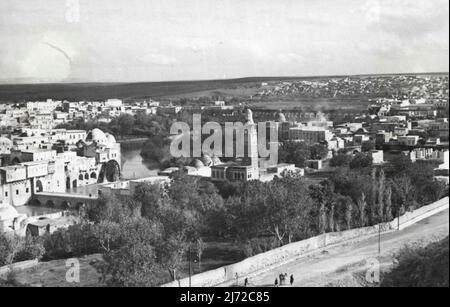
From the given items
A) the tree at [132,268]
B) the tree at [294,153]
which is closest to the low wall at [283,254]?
→ the tree at [132,268]

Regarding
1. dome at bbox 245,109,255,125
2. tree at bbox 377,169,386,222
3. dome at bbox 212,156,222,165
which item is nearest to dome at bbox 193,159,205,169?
dome at bbox 212,156,222,165

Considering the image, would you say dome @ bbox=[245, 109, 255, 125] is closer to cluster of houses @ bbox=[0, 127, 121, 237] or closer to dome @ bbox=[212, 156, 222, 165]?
dome @ bbox=[212, 156, 222, 165]

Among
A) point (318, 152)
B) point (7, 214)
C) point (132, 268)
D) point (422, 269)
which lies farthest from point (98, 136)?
point (422, 269)

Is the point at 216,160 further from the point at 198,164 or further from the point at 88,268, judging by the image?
the point at 88,268

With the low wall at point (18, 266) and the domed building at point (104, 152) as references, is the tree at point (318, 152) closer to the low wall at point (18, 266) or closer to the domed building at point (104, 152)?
the domed building at point (104, 152)
